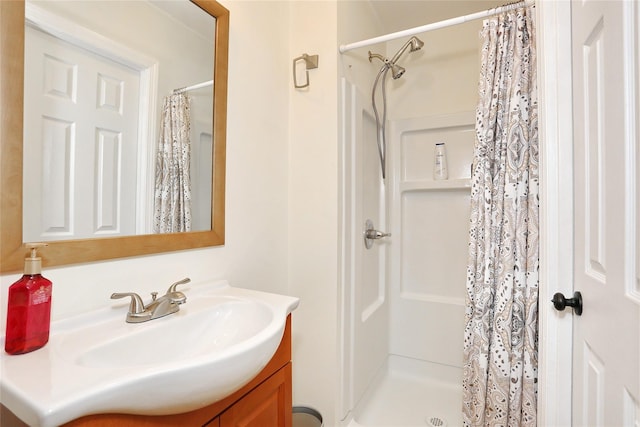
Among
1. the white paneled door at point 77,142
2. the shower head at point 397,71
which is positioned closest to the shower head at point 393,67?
the shower head at point 397,71

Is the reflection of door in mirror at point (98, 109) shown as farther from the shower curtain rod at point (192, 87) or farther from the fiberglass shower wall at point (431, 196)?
the fiberglass shower wall at point (431, 196)

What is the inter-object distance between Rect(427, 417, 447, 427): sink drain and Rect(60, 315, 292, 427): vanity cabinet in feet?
3.68

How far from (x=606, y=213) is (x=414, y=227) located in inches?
58.2

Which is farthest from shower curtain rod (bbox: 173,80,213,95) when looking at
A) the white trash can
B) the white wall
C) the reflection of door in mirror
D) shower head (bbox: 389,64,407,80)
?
the white trash can

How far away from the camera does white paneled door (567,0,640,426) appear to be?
0.59m

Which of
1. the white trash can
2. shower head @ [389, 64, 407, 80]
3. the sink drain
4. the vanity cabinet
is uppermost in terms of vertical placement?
shower head @ [389, 64, 407, 80]

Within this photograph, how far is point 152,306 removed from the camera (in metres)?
0.79

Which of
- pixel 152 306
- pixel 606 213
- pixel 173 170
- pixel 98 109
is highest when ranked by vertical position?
pixel 98 109

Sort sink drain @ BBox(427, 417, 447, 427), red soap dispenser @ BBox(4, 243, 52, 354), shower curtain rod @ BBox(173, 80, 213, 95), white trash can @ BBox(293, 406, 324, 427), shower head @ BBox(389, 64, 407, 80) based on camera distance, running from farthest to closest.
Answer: shower head @ BBox(389, 64, 407, 80) → sink drain @ BBox(427, 417, 447, 427) → white trash can @ BBox(293, 406, 324, 427) → shower curtain rod @ BBox(173, 80, 213, 95) → red soap dispenser @ BBox(4, 243, 52, 354)

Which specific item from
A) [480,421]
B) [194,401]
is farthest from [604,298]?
[194,401]

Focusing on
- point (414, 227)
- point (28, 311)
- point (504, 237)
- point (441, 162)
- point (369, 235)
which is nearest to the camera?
point (28, 311)

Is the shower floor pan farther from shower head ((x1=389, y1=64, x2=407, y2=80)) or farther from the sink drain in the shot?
shower head ((x1=389, y1=64, x2=407, y2=80))

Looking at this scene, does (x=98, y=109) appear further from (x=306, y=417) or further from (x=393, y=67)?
(x=393, y=67)

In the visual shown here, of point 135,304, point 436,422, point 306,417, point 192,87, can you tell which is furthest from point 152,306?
point 436,422
